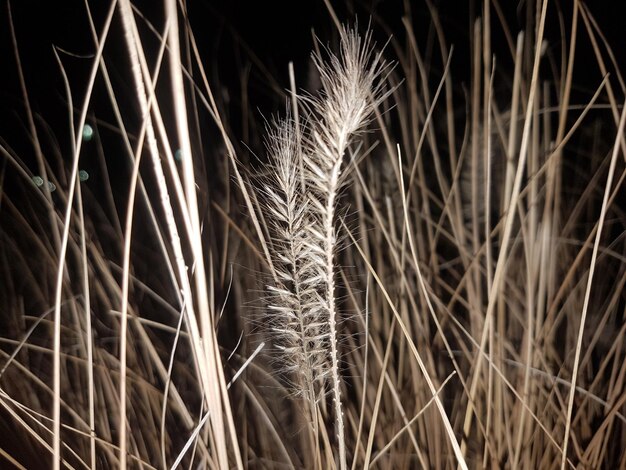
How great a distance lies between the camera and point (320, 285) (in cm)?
32

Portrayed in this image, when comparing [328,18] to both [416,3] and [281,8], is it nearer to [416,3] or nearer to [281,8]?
[281,8]

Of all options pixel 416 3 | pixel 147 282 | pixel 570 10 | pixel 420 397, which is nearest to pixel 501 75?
pixel 570 10

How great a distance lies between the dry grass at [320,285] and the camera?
0.30m

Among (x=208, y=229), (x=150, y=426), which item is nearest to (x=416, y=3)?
(x=208, y=229)

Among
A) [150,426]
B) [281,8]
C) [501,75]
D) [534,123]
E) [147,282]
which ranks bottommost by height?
[150,426]

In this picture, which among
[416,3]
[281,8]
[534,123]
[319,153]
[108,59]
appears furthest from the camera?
[416,3]

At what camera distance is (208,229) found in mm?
416

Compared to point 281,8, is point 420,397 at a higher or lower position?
lower

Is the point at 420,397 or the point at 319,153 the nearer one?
the point at 319,153

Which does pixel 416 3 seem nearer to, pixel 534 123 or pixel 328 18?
pixel 328 18

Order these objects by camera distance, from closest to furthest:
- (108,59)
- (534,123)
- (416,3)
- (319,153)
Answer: (319,153)
(534,123)
(108,59)
(416,3)

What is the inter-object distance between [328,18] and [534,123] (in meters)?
0.34

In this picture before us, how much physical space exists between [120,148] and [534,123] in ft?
1.57

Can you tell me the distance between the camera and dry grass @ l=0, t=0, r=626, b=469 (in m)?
0.30
